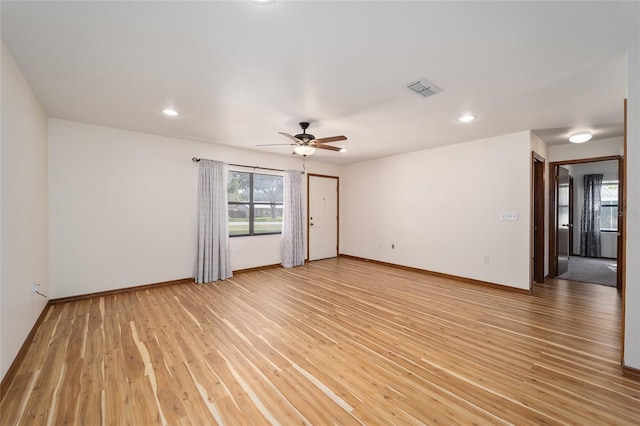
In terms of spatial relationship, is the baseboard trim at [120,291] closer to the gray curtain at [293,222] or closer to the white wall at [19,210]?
the white wall at [19,210]

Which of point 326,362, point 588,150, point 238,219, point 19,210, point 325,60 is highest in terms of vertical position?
point 325,60

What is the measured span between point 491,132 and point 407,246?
8.92ft

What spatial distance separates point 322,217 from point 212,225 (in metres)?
3.01

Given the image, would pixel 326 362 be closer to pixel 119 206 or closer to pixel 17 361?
pixel 17 361

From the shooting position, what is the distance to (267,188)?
235 inches

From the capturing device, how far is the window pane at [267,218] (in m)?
5.80

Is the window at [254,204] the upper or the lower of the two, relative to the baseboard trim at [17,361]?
upper

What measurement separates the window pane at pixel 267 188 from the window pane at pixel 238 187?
18 cm

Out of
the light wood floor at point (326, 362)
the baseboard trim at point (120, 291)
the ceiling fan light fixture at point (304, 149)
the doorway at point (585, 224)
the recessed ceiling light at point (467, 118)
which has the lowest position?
the light wood floor at point (326, 362)

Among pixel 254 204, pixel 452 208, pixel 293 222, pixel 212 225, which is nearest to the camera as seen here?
pixel 212 225

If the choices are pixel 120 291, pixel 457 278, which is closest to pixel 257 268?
pixel 120 291

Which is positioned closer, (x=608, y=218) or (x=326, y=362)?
(x=326, y=362)

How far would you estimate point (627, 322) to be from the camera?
2131 millimetres

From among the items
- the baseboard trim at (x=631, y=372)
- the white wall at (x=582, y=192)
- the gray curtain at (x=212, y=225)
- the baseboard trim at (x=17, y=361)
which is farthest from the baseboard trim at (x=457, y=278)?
the baseboard trim at (x=17, y=361)
